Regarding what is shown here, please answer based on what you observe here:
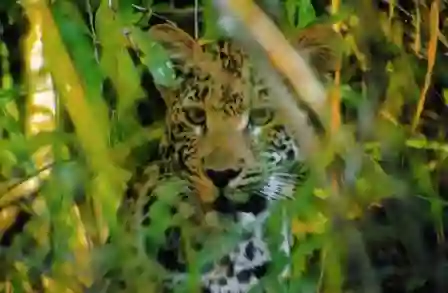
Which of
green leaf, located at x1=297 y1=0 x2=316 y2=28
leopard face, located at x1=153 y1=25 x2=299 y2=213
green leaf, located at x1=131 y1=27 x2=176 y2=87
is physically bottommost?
leopard face, located at x1=153 y1=25 x2=299 y2=213

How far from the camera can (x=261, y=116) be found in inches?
29.8

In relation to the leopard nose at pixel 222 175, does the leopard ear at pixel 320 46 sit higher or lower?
higher

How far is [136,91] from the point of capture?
749 millimetres

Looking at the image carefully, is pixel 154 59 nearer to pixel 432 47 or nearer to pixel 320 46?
pixel 320 46

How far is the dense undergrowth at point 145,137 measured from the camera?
748mm

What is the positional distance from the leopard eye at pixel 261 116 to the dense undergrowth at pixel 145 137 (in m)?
0.06

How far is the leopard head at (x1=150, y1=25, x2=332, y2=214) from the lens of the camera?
745 mm

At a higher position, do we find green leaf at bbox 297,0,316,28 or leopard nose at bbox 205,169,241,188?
green leaf at bbox 297,0,316,28

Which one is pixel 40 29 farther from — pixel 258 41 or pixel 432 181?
pixel 432 181

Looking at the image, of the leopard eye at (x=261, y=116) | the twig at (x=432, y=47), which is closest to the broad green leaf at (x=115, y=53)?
the leopard eye at (x=261, y=116)

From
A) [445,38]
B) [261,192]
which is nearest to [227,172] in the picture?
[261,192]

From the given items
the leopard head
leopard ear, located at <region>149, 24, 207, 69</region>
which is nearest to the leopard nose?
the leopard head

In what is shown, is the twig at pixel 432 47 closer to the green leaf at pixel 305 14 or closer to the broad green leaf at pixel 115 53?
the green leaf at pixel 305 14

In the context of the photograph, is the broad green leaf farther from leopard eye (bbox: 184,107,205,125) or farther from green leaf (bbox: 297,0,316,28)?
green leaf (bbox: 297,0,316,28)
